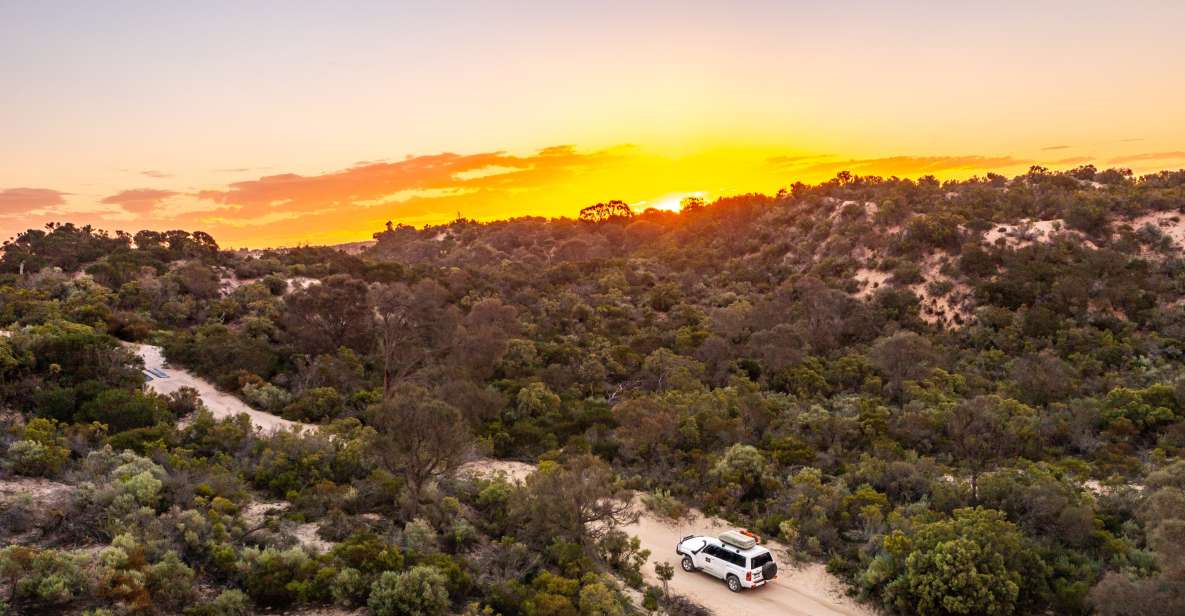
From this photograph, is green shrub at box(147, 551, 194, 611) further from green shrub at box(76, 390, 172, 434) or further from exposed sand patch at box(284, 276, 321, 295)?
exposed sand patch at box(284, 276, 321, 295)

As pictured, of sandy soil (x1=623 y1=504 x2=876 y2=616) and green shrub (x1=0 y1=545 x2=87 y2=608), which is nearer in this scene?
green shrub (x1=0 y1=545 x2=87 y2=608)

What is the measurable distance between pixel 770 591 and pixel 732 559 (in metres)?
1.26

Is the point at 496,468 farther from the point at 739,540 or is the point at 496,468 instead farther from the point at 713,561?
the point at 739,540

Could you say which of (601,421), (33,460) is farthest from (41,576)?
(601,421)

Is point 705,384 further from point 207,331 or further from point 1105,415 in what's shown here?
point 207,331

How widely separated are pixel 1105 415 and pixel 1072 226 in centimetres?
3097

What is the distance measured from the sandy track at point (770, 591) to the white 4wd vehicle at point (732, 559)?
29cm

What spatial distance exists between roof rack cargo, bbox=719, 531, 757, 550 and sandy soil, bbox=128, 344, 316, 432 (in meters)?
16.8

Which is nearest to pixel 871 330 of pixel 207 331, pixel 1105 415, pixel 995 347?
pixel 995 347

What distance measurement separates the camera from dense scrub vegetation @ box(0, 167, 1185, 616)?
15.7 m

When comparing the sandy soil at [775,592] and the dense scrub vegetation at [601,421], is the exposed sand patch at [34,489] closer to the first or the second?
the dense scrub vegetation at [601,421]

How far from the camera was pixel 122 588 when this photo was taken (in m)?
12.7

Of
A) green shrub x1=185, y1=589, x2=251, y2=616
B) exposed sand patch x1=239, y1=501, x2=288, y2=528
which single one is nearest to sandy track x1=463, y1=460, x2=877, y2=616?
green shrub x1=185, y1=589, x2=251, y2=616

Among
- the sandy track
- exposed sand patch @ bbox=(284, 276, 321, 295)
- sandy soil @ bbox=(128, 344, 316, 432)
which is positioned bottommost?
the sandy track
